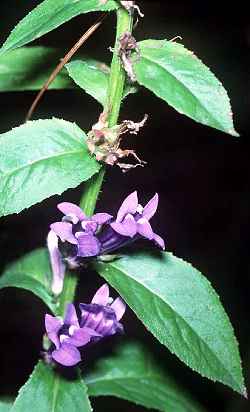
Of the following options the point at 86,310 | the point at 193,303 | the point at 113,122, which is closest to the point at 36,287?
the point at 86,310

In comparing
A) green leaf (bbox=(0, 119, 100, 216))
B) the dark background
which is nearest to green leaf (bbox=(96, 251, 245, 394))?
green leaf (bbox=(0, 119, 100, 216))

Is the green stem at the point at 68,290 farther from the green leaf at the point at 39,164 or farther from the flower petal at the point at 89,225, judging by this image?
the green leaf at the point at 39,164

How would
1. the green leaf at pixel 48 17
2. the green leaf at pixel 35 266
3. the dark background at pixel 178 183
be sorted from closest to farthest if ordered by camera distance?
the green leaf at pixel 48 17 < the green leaf at pixel 35 266 < the dark background at pixel 178 183

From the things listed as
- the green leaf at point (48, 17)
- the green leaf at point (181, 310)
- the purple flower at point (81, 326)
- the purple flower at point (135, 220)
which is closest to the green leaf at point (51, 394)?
the purple flower at point (81, 326)

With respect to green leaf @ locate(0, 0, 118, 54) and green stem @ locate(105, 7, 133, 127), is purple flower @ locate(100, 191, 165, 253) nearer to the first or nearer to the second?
green stem @ locate(105, 7, 133, 127)

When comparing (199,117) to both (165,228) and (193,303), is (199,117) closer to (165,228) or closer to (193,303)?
(193,303)

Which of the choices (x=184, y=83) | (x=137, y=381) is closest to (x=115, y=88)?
(x=184, y=83)

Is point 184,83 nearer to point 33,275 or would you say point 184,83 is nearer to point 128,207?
point 128,207

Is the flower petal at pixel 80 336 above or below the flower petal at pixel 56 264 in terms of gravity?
below
